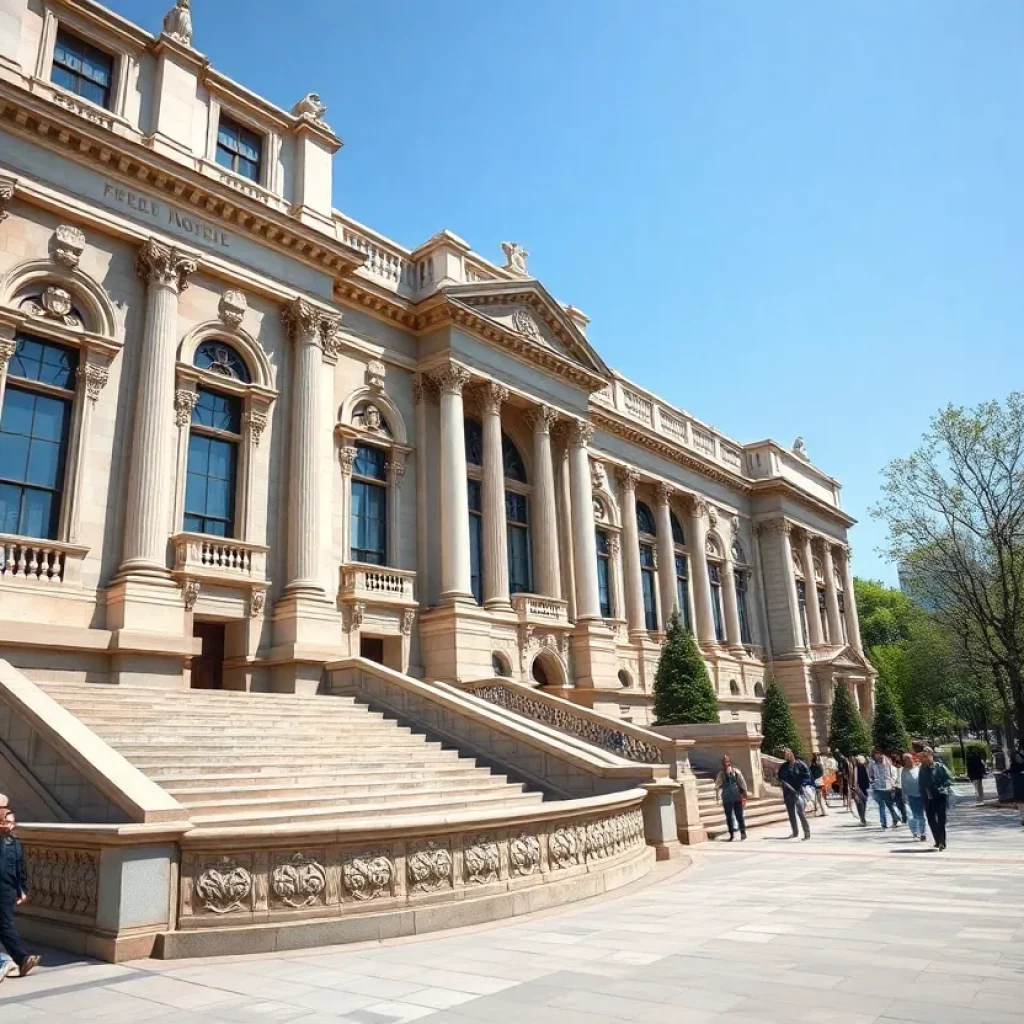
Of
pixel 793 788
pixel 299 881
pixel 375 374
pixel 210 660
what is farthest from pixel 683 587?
pixel 299 881

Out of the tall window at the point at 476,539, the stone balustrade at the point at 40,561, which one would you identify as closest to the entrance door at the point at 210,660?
the stone balustrade at the point at 40,561

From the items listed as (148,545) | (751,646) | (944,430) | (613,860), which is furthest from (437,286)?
(751,646)

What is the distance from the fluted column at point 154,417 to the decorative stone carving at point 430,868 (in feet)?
36.2

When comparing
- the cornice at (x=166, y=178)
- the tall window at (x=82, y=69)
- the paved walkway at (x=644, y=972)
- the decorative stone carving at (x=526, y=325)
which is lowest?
the paved walkway at (x=644, y=972)

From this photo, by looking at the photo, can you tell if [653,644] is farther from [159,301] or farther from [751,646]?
[159,301]

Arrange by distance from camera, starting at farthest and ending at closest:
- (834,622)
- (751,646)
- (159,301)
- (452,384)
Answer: (834,622) < (751,646) < (452,384) < (159,301)

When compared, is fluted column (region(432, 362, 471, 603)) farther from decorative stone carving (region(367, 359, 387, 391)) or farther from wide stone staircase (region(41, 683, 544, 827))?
wide stone staircase (region(41, 683, 544, 827))

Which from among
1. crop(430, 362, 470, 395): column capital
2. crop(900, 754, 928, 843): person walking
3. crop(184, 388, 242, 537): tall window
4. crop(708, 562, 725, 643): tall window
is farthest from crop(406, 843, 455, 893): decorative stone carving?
crop(708, 562, 725, 643): tall window

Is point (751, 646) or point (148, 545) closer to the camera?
point (148, 545)

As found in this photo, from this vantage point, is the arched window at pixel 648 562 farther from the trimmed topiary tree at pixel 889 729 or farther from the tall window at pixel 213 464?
the tall window at pixel 213 464

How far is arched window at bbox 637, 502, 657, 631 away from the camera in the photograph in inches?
1521

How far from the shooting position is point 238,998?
6660 millimetres

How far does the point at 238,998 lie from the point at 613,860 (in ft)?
22.7

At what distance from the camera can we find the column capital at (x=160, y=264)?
1969 centimetres
